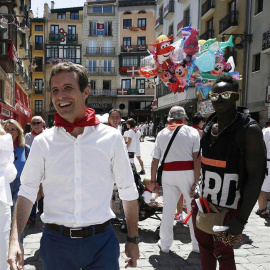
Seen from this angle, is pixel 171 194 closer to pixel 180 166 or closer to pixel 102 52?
pixel 180 166

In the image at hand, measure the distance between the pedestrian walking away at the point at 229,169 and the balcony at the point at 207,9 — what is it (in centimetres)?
2023

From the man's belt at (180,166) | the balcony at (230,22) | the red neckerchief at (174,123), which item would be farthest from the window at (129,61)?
the man's belt at (180,166)

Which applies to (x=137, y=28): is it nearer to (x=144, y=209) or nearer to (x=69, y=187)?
(x=144, y=209)

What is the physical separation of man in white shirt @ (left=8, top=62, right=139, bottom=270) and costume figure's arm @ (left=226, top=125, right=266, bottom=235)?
2.61 ft

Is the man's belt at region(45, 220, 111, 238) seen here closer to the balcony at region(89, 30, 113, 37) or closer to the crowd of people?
the crowd of people

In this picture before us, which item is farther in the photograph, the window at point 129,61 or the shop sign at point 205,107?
the window at point 129,61

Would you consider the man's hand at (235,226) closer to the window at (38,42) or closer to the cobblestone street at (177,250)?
the cobblestone street at (177,250)

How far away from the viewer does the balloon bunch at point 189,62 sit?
6.48 metres

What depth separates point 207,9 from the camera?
2158cm

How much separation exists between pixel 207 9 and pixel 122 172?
71.5ft

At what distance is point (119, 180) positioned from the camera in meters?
2.16

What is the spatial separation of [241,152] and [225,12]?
775 inches

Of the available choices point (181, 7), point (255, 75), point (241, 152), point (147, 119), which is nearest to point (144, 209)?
point (241, 152)

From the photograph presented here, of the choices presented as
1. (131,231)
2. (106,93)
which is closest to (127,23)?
(106,93)
